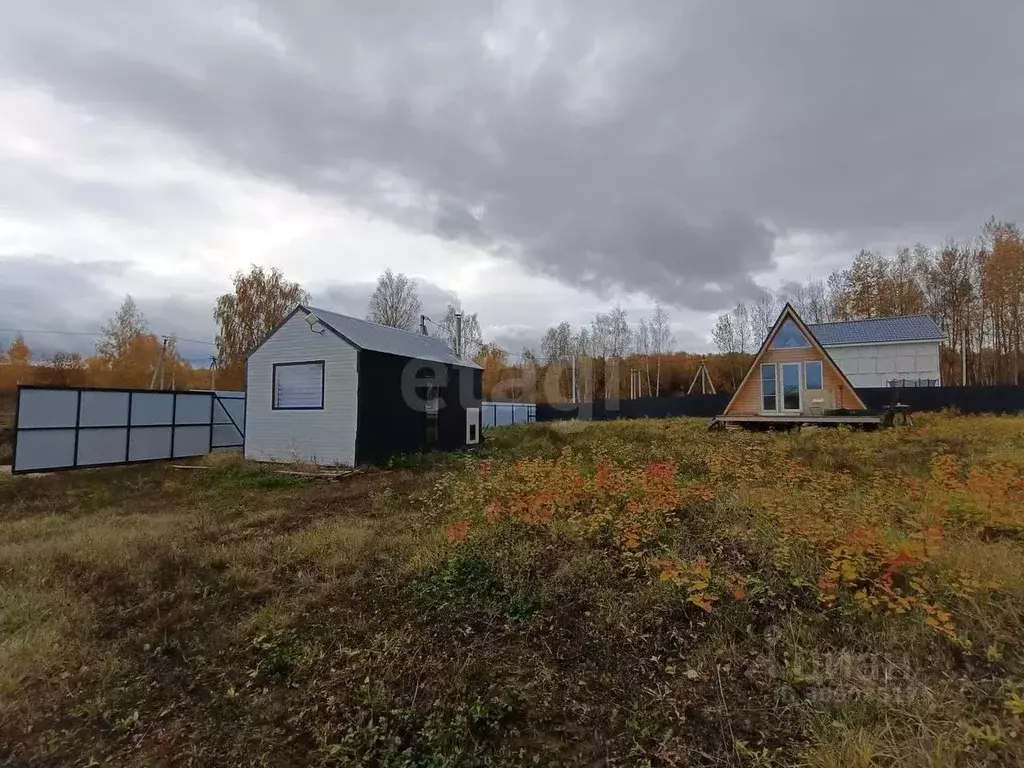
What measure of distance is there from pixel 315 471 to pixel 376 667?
30.5 ft

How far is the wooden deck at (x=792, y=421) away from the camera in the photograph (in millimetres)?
14336

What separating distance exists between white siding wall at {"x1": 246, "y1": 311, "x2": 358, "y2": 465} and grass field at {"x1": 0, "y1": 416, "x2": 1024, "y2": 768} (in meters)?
5.75

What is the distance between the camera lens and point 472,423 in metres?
16.8

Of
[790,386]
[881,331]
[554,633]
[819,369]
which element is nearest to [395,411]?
[554,633]

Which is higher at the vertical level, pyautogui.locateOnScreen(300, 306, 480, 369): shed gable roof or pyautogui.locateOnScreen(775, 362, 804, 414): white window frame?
pyautogui.locateOnScreen(300, 306, 480, 369): shed gable roof

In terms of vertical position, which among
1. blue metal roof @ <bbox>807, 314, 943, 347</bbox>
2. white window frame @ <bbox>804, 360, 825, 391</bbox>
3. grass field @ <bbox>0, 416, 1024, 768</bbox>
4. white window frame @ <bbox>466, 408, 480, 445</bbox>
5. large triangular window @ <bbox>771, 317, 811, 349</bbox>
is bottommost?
grass field @ <bbox>0, 416, 1024, 768</bbox>

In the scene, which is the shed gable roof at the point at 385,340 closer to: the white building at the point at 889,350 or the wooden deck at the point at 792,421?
the wooden deck at the point at 792,421

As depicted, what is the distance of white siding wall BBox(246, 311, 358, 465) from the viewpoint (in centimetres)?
1208

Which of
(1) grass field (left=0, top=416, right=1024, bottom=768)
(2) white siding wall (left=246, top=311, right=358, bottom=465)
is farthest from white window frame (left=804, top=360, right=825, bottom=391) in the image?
(2) white siding wall (left=246, top=311, right=358, bottom=465)

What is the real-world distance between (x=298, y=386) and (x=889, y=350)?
25353 millimetres

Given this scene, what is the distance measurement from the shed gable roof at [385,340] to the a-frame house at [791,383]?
937 cm

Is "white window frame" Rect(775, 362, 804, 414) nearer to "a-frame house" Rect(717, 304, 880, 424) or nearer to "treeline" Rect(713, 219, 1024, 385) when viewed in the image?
"a-frame house" Rect(717, 304, 880, 424)

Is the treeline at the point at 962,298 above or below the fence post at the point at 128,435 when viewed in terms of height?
above

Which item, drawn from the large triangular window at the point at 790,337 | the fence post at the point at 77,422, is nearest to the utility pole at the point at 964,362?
the large triangular window at the point at 790,337
